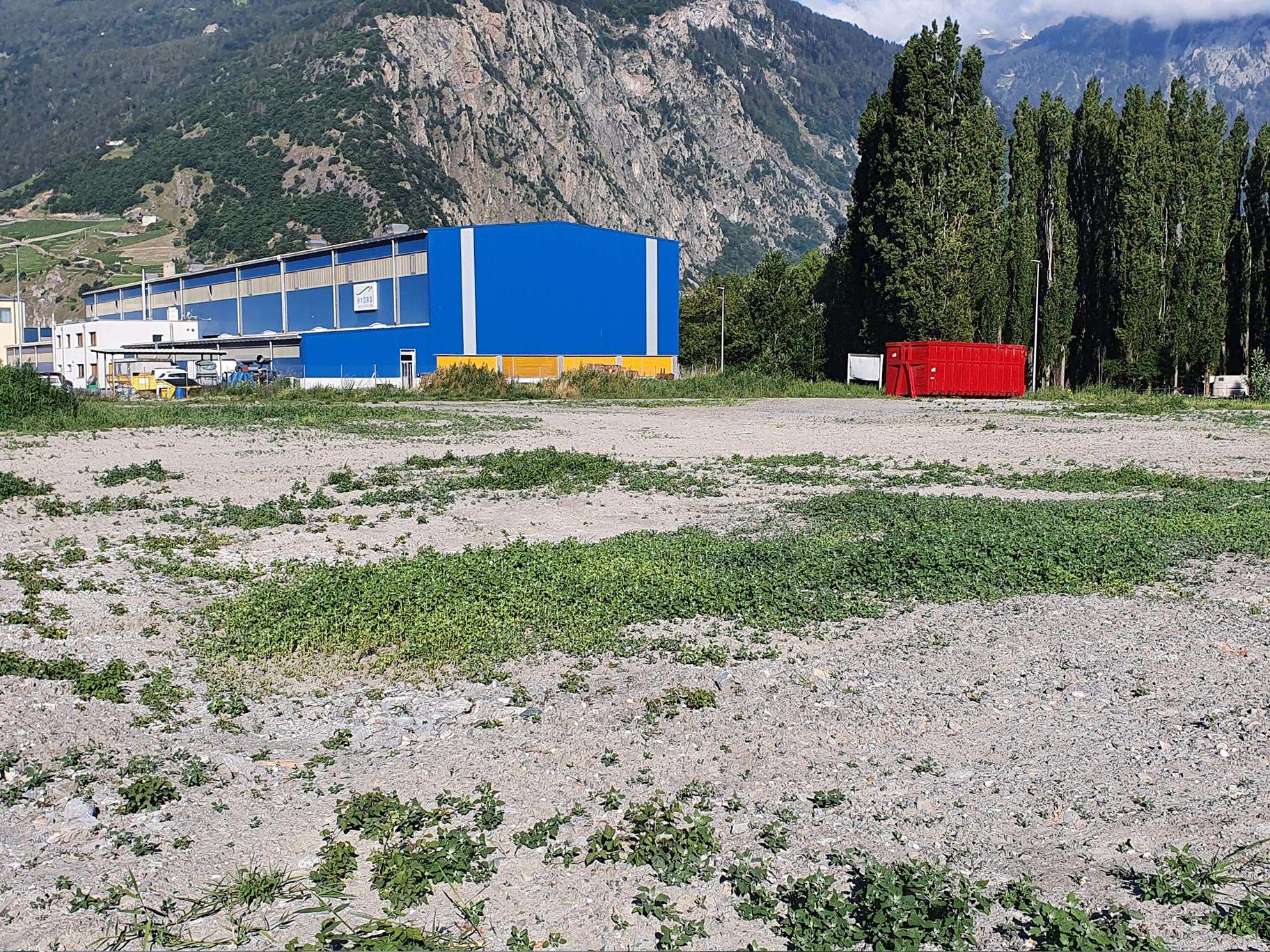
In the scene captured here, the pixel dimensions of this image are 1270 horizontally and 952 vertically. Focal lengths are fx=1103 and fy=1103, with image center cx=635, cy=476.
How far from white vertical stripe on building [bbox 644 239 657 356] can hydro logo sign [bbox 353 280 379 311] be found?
15.6 meters

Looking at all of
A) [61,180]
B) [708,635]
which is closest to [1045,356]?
[708,635]

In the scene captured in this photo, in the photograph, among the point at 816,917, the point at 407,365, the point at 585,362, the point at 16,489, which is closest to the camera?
the point at 816,917

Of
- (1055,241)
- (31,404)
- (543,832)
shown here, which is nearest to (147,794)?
(543,832)

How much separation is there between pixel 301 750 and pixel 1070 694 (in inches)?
152

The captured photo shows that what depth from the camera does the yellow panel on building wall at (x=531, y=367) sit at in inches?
2329

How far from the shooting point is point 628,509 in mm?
12156

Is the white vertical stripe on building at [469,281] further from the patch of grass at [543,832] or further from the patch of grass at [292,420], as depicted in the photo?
the patch of grass at [543,832]

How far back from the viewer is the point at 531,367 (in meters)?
59.8

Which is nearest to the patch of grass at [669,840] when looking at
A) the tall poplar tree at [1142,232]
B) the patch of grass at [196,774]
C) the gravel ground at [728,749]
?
the gravel ground at [728,749]

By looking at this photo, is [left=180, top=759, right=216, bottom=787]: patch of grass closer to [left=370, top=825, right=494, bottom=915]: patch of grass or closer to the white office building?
[left=370, top=825, right=494, bottom=915]: patch of grass

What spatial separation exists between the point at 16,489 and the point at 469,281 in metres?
46.2

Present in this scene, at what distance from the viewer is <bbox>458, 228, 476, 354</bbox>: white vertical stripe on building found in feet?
189

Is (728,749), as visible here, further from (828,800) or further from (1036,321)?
(1036,321)

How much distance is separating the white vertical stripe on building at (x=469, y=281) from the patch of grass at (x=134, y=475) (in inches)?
1687
